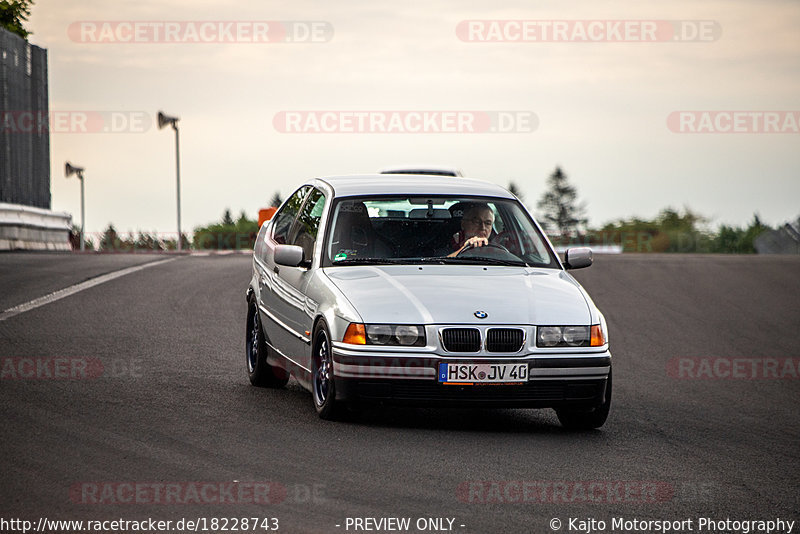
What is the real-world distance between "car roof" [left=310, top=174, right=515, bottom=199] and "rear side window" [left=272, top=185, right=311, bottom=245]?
385mm

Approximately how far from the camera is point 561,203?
6535 inches

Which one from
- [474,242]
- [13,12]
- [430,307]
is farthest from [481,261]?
[13,12]

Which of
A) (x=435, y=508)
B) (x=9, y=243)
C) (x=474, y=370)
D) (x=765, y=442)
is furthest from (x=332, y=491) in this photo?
(x=9, y=243)

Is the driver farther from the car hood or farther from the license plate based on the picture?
the license plate

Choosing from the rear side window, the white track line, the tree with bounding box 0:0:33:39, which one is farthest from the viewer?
the tree with bounding box 0:0:33:39

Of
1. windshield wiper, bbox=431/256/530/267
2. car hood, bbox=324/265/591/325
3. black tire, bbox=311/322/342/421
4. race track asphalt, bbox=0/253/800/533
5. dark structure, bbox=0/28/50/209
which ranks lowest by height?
race track asphalt, bbox=0/253/800/533

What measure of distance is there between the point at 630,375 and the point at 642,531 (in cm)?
667

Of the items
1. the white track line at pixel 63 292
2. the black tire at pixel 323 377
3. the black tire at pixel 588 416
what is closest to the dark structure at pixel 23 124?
the white track line at pixel 63 292

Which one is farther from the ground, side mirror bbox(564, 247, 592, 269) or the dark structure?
the dark structure

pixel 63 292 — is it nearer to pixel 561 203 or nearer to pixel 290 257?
pixel 290 257

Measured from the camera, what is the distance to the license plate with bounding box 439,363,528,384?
8.05 meters

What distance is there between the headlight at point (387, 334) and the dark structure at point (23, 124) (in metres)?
24.1

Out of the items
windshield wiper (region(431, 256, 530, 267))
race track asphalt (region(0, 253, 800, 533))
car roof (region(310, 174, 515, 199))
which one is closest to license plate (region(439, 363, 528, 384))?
race track asphalt (region(0, 253, 800, 533))

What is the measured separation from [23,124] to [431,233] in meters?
25.2
